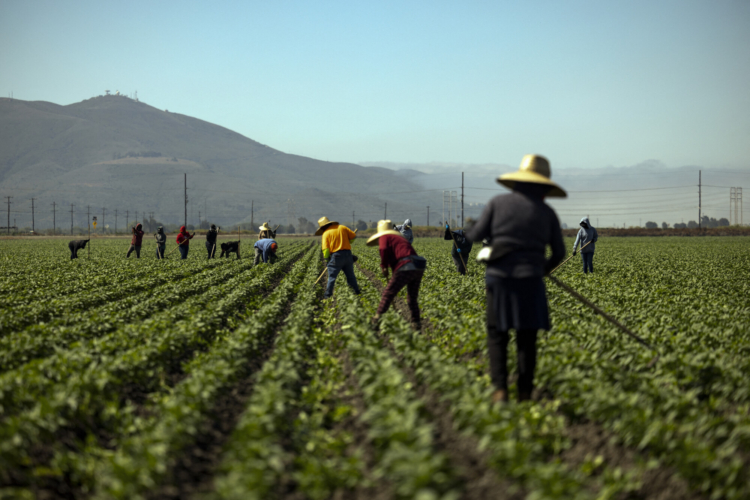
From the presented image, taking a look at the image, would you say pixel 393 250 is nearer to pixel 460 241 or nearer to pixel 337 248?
pixel 337 248

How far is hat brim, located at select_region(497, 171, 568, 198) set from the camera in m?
5.16

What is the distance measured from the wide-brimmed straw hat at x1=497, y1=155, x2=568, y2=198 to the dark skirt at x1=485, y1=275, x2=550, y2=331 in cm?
91

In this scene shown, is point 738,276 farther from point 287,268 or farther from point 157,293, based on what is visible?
point 157,293

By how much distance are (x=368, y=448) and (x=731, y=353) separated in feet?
17.5

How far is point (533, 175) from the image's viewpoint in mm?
5258

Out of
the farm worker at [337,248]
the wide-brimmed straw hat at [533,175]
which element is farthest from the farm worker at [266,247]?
the wide-brimmed straw hat at [533,175]

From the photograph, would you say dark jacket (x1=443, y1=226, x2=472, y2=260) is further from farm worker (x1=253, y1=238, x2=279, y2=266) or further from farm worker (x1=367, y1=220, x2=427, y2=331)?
farm worker (x1=253, y1=238, x2=279, y2=266)

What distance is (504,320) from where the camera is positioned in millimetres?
5148

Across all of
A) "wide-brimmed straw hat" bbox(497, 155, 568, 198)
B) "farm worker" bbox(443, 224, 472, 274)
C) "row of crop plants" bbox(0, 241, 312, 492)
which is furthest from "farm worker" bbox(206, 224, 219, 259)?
"wide-brimmed straw hat" bbox(497, 155, 568, 198)

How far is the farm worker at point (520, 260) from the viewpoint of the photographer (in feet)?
16.6

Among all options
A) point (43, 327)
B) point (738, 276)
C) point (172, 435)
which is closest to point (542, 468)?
point (172, 435)

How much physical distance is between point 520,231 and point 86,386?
447 cm

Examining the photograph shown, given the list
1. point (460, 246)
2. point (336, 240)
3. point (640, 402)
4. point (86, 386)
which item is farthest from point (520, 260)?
point (460, 246)

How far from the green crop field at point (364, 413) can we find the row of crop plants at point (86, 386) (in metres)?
0.02
